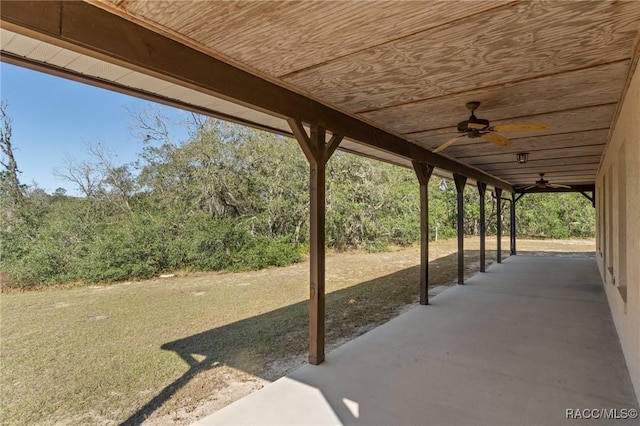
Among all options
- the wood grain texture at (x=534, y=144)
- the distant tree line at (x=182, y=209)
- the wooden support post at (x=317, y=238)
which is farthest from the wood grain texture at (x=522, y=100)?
the distant tree line at (x=182, y=209)

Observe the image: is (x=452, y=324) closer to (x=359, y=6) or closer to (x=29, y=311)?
(x=359, y=6)

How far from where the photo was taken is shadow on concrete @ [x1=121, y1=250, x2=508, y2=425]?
3.15 m

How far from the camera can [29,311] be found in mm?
5508

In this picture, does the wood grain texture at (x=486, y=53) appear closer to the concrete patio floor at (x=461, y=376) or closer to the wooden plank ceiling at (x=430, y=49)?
the wooden plank ceiling at (x=430, y=49)

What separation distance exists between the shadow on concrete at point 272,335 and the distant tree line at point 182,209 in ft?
15.6

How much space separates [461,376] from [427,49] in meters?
2.38

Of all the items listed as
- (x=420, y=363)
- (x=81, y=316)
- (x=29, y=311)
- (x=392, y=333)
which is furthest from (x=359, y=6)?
(x=29, y=311)

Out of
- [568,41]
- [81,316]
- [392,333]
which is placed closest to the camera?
[568,41]

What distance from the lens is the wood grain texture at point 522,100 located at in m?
2.45

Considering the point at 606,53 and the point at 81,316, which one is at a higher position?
the point at 606,53

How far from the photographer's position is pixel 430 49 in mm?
2045

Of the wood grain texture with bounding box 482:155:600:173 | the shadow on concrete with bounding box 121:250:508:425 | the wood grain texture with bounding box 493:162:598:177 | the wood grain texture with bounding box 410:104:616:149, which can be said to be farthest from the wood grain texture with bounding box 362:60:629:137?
the wood grain texture with bounding box 493:162:598:177

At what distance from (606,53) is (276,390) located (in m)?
3.02

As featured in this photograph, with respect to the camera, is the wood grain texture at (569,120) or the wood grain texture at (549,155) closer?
the wood grain texture at (569,120)
